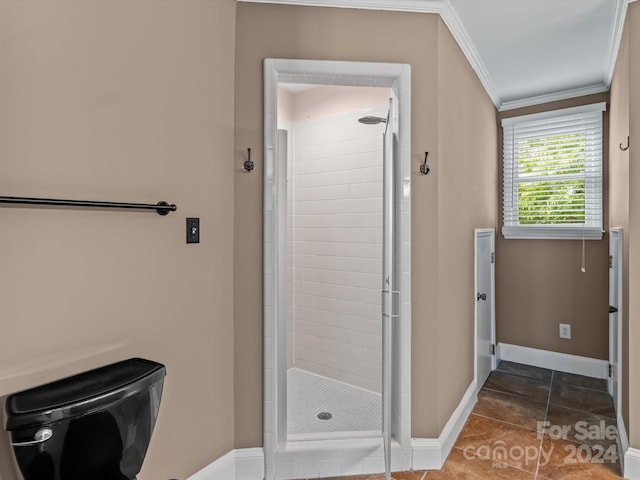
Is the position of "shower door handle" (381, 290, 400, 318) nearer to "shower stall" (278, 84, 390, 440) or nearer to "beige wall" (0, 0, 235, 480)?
"beige wall" (0, 0, 235, 480)

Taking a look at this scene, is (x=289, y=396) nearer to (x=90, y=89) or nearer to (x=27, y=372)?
(x=27, y=372)

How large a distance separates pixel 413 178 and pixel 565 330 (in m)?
2.48

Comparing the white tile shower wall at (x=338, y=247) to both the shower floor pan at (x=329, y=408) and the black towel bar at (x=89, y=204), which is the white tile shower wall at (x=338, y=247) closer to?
the shower floor pan at (x=329, y=408)

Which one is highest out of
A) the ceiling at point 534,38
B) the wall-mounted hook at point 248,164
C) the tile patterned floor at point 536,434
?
the ceiling at point 534,38

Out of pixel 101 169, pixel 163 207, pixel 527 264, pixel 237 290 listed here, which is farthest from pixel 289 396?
pixel 527 264

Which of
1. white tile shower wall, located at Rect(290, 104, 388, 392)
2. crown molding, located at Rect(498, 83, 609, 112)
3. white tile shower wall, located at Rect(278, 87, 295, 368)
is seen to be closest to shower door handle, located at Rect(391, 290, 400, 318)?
white tile shower wall, located at Rect(290, 104, 388, 392)

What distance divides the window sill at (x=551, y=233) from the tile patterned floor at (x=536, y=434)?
4.07ft

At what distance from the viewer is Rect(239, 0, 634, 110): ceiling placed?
79.5 inches

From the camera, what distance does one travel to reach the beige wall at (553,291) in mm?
3166

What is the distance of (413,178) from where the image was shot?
6.47 feet

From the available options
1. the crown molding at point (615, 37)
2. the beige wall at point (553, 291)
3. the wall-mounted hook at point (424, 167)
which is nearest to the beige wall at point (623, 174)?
the crown molding at point (615, 37)

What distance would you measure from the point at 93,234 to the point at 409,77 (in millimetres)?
1655

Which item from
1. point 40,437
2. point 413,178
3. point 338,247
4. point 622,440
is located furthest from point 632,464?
point 40,437

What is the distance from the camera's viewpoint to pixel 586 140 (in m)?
3.13
